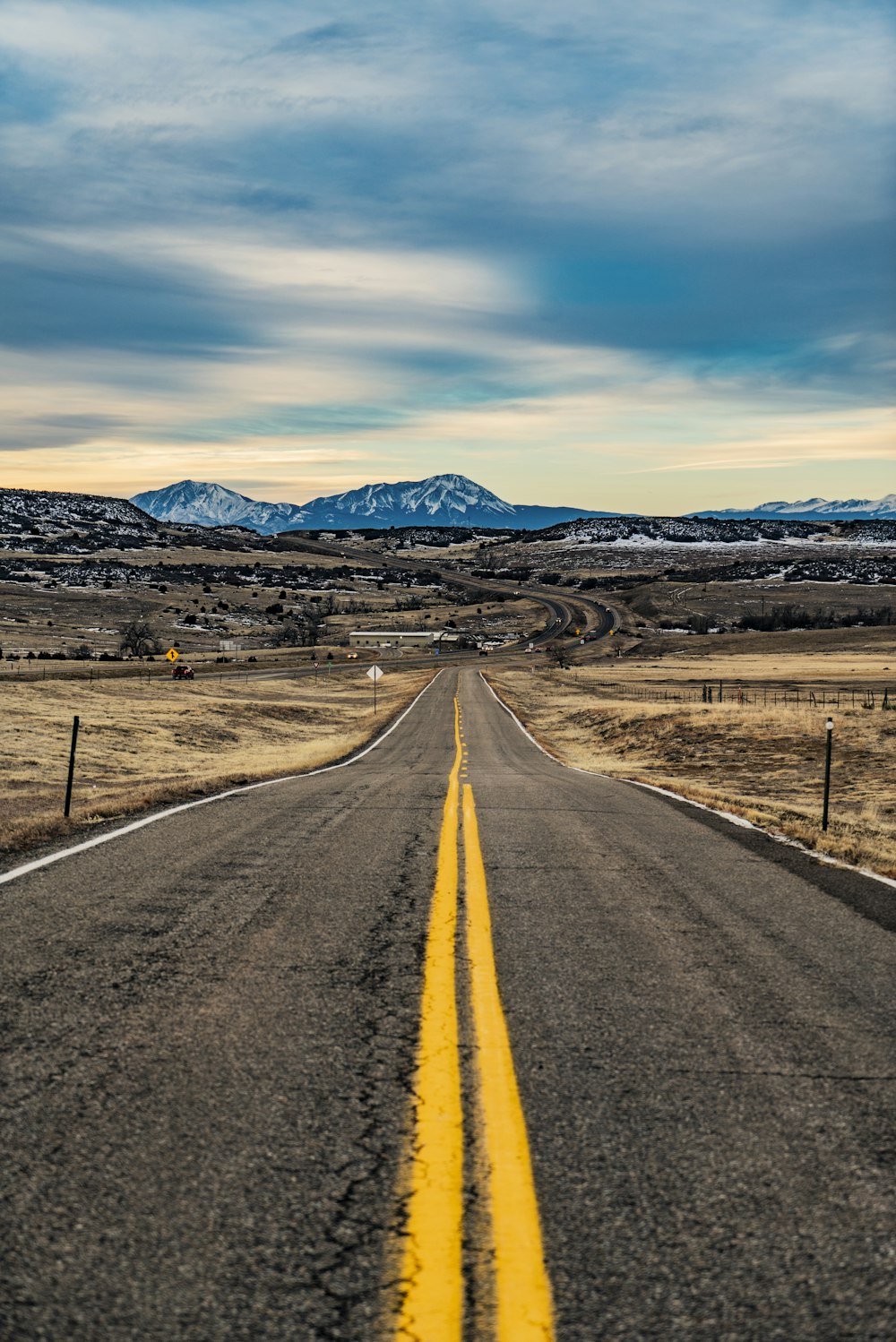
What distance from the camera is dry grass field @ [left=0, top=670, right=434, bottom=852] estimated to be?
513 inches

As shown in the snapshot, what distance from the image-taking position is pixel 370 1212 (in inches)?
A: 111

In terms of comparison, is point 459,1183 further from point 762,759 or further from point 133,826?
point 762,759

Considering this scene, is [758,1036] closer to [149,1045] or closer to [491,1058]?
[491,1058]

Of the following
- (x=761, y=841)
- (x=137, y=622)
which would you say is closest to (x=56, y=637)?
(x=137, y=622)

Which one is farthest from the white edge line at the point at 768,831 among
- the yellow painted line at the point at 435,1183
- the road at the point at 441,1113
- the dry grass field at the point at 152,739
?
the dry grass field at the point at 152,739

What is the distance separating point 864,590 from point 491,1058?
164 m

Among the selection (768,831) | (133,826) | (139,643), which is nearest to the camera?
(133,826)

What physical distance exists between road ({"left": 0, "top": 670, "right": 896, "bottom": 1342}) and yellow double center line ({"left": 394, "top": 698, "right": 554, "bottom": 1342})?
0.01 m

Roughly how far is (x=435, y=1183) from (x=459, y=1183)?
0.08 metres

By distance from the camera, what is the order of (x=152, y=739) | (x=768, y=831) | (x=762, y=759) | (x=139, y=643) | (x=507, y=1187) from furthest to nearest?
(x=139, y=643)
(x=152, y=739)
(x=762, y=759)
(x=768, y=831)
(x=507, y=1187)

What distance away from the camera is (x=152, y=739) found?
107 ft

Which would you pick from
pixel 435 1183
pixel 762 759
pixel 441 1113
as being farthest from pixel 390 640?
pixel 435 1183

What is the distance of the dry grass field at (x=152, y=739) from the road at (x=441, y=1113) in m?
4.74

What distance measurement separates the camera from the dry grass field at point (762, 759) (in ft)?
43.3
